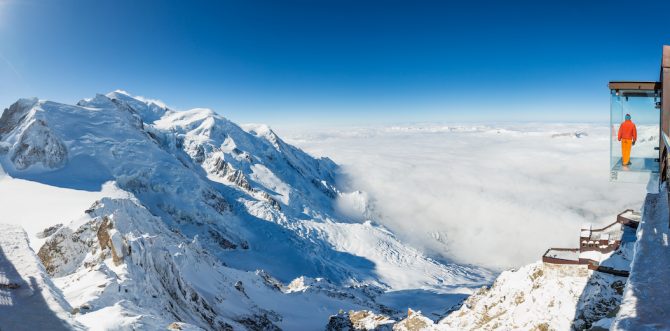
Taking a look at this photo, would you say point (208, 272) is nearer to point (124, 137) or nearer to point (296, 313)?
point (296, 313)

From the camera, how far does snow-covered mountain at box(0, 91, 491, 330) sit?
23.6 metres

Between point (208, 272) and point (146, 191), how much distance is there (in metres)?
73.8

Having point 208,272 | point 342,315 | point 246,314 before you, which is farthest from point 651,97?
point 208,272

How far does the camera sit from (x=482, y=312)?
1177 inches

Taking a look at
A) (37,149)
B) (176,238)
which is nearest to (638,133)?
(176,238)

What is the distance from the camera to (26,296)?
1048 cm

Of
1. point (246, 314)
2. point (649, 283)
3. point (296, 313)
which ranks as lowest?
point (296, 313)

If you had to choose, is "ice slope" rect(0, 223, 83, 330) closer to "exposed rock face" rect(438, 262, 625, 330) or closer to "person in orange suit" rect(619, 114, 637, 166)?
"person in orange suit" rect(619, 114, 637, 166)

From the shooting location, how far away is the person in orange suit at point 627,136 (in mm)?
10867

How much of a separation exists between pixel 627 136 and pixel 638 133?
445 mm

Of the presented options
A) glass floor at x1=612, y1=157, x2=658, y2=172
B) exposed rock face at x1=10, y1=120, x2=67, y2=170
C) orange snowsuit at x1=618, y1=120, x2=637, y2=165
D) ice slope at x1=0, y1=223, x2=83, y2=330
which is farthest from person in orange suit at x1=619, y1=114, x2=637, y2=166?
exposed rock face at x1=10, y1=120, x2=67, y2=170

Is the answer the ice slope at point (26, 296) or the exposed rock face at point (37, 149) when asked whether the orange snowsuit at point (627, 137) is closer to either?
the ice slope at point (26, 296)

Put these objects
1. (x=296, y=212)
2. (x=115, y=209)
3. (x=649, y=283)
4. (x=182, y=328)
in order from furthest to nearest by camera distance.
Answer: (x=296, y=212) < (x=115, y=209) < (x=182, y=328) < (x=649, y=283)

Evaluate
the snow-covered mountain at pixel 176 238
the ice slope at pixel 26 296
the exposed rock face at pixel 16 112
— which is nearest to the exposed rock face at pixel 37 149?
the snow-covered mountain at pixel 176 238
